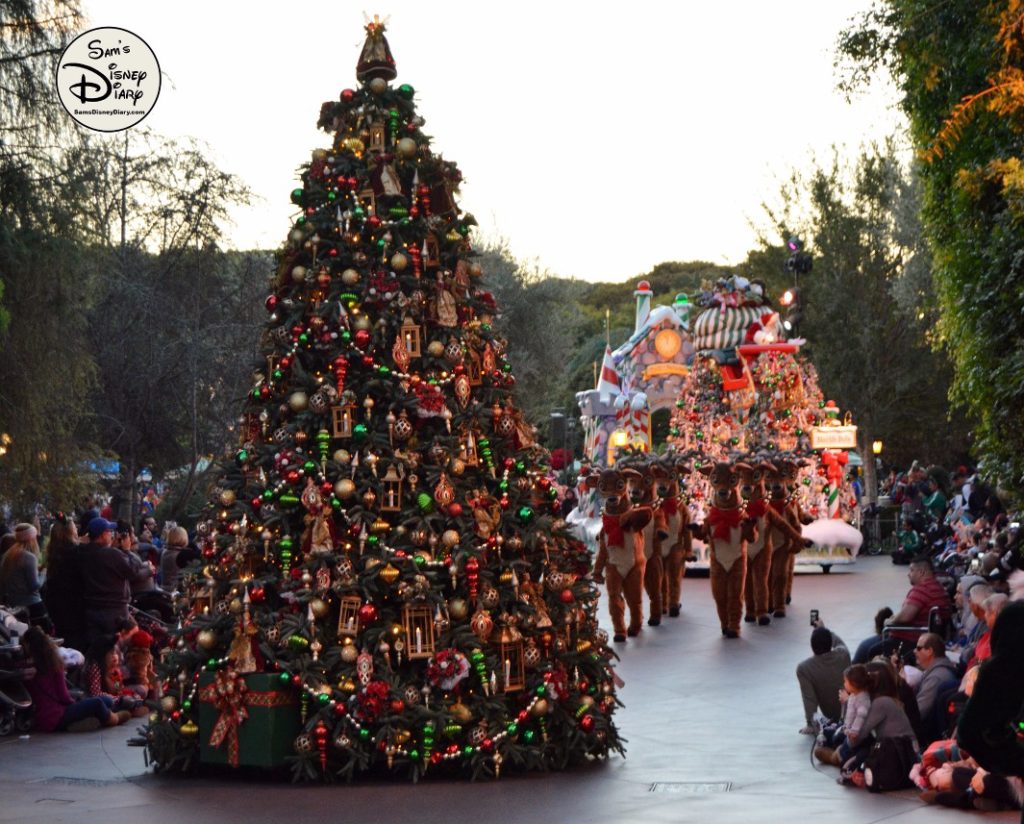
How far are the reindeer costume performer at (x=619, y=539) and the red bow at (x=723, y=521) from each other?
0.78 metres

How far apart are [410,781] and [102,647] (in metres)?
4.87

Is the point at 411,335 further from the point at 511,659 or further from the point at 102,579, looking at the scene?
the point at 102,579

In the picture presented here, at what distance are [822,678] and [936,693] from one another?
1.53 metres

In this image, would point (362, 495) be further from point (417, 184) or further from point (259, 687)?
point (417, 184)

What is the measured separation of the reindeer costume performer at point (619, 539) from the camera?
707 inches

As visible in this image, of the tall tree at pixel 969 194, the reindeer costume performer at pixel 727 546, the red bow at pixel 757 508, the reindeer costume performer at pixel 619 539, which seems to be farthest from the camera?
the red bow at pixel 757 508

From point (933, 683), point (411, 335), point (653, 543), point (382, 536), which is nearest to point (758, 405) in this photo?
point (653, 543)

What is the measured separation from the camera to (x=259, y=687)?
32.6 feet

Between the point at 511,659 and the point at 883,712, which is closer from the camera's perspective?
the point at 883,712

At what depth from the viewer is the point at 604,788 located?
984cm

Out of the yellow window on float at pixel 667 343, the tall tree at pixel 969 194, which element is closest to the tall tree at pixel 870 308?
the yellow window on float at pixel 667 343

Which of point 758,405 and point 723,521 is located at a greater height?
point 758,405

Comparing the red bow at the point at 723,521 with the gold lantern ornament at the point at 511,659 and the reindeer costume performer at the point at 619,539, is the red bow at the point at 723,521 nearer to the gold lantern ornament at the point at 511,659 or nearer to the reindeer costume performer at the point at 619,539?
the reindeer costume performer at the point at 619,539

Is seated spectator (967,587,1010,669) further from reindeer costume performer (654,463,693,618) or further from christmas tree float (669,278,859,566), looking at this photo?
christmas tree float (669,278,859,566)
